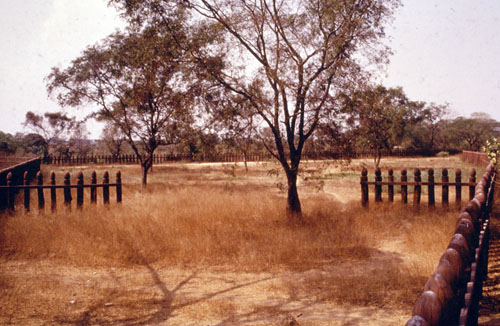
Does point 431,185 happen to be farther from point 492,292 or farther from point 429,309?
point 429,309

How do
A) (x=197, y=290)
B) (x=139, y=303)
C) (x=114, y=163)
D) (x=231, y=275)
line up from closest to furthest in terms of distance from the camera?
(x=139, y=303), (x=197, y=290), (x=231, y=275), (x=114, y=163)

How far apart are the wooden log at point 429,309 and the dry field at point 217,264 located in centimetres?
318

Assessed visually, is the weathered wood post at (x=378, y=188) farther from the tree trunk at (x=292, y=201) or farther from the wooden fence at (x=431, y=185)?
the tree trunk at (x=292, y=201)

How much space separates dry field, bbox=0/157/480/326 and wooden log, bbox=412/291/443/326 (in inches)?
125

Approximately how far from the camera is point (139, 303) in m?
5.13

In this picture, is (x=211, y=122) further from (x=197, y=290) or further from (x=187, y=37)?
(x=197, y=290)

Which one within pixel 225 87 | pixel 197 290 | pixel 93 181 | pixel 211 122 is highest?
pixel 225 87

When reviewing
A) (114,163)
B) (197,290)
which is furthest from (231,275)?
(114,163)

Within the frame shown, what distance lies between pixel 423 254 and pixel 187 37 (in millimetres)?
6977

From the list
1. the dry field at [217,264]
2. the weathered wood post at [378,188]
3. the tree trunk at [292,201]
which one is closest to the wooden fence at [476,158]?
the weathered wood post at [378,188]

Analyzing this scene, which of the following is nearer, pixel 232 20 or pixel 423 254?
pixel 423 254

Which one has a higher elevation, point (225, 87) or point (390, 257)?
point (225, 87)

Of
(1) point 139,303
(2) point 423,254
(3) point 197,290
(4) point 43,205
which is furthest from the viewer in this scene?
(4) point 43,205

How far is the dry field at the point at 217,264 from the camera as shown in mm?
4773
